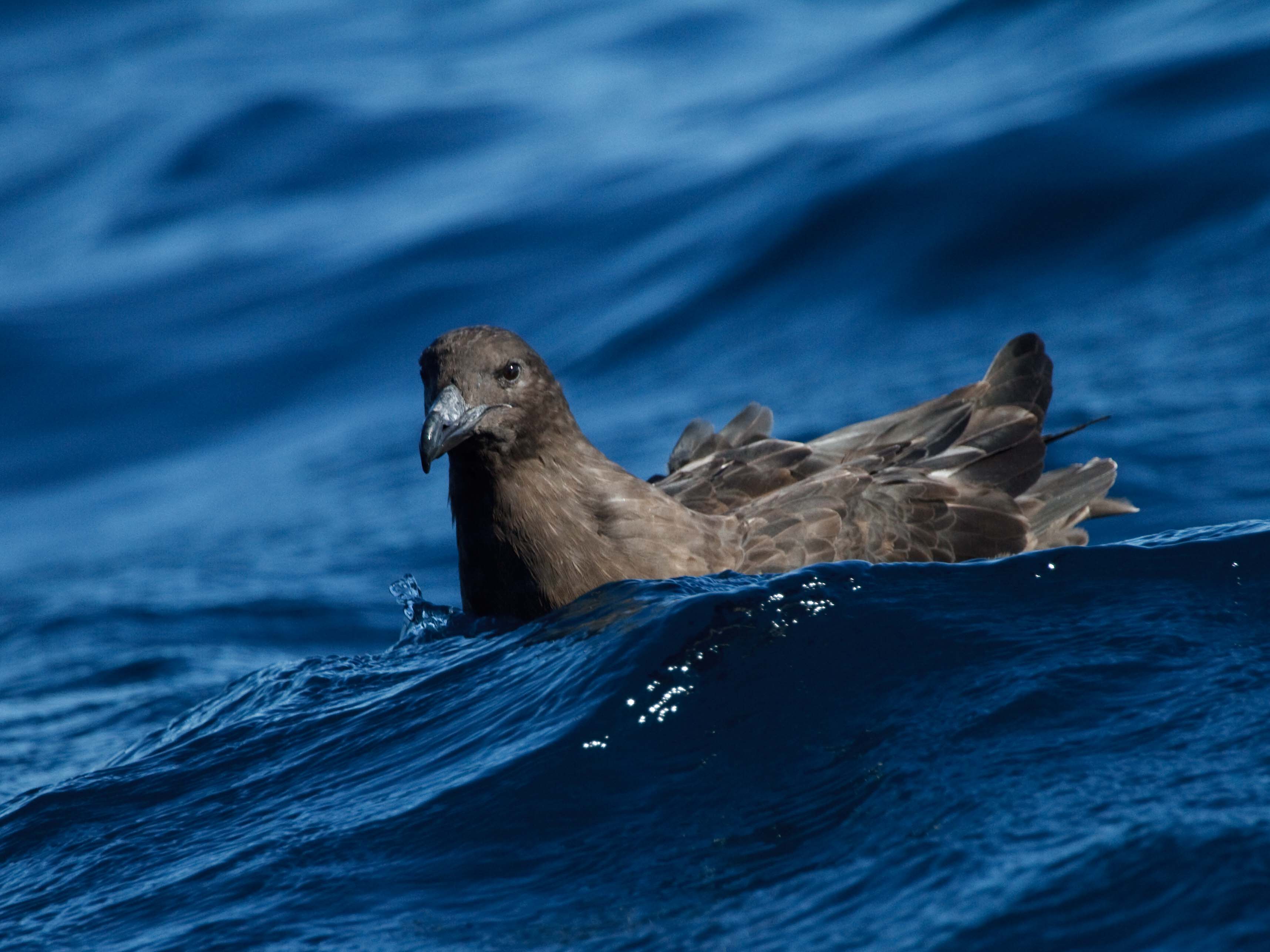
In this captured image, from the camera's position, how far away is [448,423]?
479 cm

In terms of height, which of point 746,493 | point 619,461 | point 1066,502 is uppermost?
point 619,461

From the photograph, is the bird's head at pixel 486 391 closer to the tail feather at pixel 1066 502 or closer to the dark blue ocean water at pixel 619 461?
the dark blue ocean water at pixel 619 461

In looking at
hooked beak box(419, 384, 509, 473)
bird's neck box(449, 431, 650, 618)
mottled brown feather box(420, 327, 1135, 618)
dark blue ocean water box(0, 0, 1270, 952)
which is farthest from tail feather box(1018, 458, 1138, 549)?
hooked beak box(419, 384, 509, 473)

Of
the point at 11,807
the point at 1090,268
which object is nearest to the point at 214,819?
the point at 11,807

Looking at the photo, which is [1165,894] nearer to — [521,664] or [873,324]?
[521,664]

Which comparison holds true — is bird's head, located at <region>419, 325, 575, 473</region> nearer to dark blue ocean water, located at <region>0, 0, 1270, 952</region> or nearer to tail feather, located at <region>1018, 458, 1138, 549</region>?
dark blue ocean water, located at <region>0, 0, 1270, 952</region>

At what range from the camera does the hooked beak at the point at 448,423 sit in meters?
4.64

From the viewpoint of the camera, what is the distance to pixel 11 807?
428 centimetres

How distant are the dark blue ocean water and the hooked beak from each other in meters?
0.66

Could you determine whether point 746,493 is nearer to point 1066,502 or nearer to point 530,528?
point 530,528

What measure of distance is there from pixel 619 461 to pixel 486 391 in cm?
407

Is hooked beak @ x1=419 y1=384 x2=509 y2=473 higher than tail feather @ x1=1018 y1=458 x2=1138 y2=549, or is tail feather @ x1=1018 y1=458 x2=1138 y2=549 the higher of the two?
hooked beak @ x1=419 y1=384 x2=509 y2=473

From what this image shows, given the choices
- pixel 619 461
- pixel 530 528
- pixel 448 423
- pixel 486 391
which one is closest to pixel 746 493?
pixel 530 528

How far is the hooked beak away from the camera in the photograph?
464 centimetres
